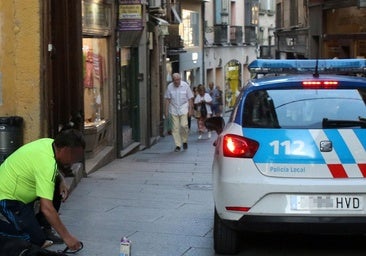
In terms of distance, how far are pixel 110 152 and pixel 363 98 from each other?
9067mm

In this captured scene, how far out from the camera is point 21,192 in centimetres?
512

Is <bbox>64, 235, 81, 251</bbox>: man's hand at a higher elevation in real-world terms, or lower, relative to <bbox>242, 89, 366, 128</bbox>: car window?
lower

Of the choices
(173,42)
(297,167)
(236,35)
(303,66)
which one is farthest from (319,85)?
(236,35)

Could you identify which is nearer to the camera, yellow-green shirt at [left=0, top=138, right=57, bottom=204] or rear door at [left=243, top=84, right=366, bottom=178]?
yellow-green shirt at [left=0, top=138, right=57, bottom=204]

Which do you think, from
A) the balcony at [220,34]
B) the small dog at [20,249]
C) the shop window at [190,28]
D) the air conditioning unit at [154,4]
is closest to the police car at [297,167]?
the small dog at [20,249]

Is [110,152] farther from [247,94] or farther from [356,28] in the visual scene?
[356,28]

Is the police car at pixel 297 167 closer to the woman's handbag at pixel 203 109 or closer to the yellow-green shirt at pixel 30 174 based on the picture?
the yellow-green shirt at pixel 30 174

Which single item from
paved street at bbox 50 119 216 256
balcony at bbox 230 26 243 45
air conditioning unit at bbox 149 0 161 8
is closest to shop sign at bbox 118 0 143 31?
paved street at bbox 50 119 216 256

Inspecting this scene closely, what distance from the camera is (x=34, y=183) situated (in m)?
5.11

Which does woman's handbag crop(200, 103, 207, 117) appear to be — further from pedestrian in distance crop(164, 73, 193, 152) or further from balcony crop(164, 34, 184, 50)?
pedestrian in distance crop(164, 73, 193, 152)

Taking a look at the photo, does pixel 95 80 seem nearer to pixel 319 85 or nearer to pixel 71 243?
pixel 319 85

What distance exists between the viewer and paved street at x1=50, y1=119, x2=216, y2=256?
21.8 ft

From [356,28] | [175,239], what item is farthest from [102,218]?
Answer: [356,28]

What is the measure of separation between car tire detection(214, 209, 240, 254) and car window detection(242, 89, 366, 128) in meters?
0.99
